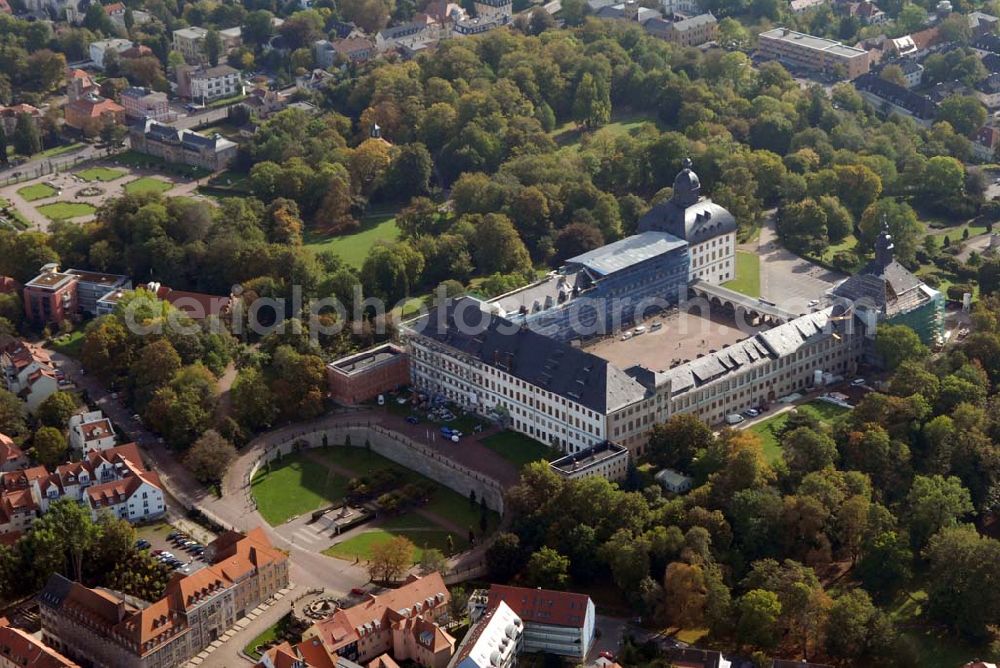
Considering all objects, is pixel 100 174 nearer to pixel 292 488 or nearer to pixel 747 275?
pixel 292 488

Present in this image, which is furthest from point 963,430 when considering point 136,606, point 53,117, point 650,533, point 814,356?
point 53,117

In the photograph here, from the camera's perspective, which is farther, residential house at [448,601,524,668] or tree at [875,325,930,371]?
tree at [875,325,930,371]

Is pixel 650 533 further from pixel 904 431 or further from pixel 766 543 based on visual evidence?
pixel 904 431

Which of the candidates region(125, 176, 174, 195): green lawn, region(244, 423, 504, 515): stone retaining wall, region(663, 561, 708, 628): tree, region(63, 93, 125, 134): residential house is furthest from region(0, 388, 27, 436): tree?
region(63, 93, 125, 134): residential house

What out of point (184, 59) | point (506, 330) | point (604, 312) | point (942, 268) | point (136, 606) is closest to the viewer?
point (136, 606)

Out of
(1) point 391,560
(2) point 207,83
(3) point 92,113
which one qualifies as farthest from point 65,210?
(1) point 391,560

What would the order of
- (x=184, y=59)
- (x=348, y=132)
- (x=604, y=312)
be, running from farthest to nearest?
(x=184, y=59), (x=348, y=132), (x=604, y=312)

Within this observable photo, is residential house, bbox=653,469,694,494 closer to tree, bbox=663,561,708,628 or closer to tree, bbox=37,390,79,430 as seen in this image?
tree, bbox=663,561,708,628
